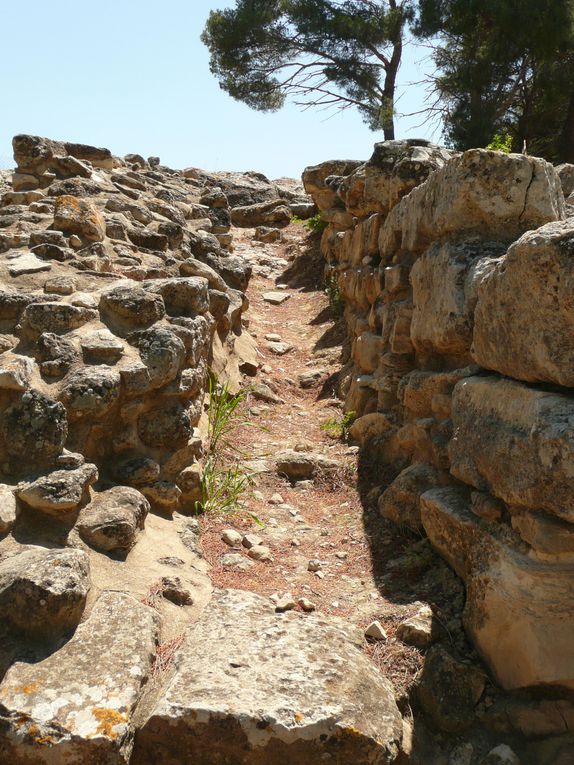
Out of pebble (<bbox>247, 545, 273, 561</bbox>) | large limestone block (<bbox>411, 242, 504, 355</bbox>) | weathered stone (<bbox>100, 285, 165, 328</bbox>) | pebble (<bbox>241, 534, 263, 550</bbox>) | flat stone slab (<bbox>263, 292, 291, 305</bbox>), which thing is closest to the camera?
large limestone block (<bbox>411, 242, 504, 355</bbox>)

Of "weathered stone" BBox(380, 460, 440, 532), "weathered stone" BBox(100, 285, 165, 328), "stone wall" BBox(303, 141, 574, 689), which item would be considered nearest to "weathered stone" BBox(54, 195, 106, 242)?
"weathered stone" BBox(100, 285, 165, 328)

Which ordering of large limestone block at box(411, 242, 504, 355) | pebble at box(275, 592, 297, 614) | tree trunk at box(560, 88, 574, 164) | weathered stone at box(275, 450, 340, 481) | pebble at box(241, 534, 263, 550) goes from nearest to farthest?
pebble at box(275, 592, 297, 614)
large limestone block at box(411, 242, 504, 355)
pebble at box(241, 534, 263, 550)
weathered stone at box(275, 450, 340, 481)
tree trunk at box(560, 88, 574, 164)

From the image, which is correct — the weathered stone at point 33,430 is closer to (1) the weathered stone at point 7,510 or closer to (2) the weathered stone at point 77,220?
(1) the weathered stone at point 7,510

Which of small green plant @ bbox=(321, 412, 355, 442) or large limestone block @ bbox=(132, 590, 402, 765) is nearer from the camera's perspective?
large limestone block @ bbox=(132, 590, 402, 765)

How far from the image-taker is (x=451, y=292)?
3.28m

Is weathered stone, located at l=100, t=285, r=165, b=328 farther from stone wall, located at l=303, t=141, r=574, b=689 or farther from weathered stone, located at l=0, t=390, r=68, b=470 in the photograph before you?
stone wall, located at l=303, t=141, r=574, b=689

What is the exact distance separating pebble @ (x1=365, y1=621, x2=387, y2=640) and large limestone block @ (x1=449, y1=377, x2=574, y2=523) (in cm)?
64

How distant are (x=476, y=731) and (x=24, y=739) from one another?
4.66 feet

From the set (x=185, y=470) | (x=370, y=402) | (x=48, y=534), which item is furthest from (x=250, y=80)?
(x=48, y=534)

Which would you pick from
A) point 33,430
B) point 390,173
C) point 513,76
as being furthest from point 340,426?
point 513,76

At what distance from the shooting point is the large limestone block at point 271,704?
84.8 inches

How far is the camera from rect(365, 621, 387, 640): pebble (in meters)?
2.73

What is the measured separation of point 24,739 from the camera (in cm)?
204

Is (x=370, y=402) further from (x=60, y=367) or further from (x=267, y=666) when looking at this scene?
(x=267, y=666)
